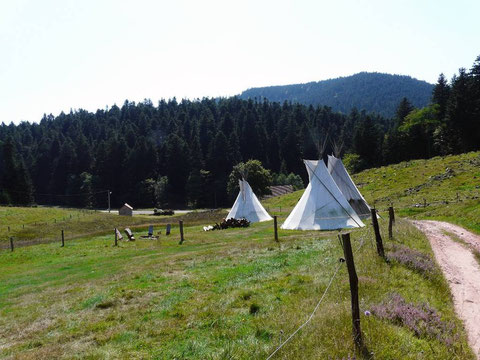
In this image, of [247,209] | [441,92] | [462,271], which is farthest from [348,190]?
[441,92]

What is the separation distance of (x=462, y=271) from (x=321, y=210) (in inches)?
625

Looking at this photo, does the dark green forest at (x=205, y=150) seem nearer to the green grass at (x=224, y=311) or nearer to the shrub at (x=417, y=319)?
the green grass at (x=224, y=311)

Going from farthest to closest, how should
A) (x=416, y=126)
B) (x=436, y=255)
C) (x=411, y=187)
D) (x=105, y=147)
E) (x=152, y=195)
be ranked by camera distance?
(x=105, y=147)
(x=152, y=195)
(x=416, y=126)
(x=411, y=187)
(x=436, y=255)

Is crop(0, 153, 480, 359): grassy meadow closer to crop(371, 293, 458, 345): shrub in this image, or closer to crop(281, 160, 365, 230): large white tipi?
crop(371, 293, 458, 345): shrub

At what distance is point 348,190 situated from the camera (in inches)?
1382

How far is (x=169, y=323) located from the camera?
8594mm

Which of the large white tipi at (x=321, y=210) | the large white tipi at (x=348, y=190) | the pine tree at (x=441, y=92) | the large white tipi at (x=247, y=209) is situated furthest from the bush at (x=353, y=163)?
the large white tipi at (x=321, y=210)

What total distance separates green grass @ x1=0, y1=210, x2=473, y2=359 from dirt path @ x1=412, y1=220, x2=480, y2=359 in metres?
0.32

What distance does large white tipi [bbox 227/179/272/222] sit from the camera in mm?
42094

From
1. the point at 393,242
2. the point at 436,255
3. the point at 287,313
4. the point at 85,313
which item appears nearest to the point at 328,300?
the point at 287,313

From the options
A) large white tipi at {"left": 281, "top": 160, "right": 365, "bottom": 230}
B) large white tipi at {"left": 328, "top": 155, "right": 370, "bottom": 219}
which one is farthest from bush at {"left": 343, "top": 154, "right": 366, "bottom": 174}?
large white tipi at {"left": 281, "top": 160, "right": 365, "bottom": 230}

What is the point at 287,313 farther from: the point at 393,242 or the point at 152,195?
the point at 152,195

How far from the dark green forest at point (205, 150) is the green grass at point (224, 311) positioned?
72.1 meters

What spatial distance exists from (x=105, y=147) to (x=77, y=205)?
2172cm
